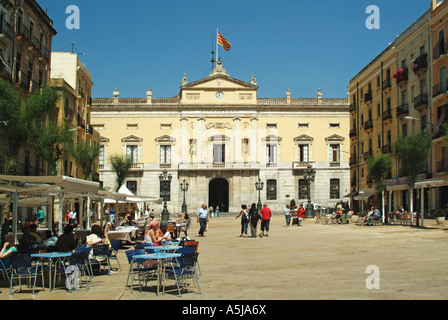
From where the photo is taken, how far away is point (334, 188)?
56.5m

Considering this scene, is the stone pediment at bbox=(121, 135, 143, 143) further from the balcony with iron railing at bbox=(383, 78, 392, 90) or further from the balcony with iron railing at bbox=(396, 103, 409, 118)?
the balcony with iron railing at bbox=(396, 103, 409, 118)

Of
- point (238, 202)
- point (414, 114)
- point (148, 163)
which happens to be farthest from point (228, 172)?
point (414, 114)

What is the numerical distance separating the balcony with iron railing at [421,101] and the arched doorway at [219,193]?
87.7ft

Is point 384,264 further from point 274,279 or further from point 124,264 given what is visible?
point 124,264

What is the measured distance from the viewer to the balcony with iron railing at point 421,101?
33750mm

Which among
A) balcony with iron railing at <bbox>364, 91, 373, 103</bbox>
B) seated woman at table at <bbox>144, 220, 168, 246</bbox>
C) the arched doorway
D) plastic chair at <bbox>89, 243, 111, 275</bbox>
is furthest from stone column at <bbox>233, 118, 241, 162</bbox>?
plastic chair at <bbox>89, 243, 111, 275</bbox>

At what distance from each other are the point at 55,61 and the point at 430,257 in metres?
33.9

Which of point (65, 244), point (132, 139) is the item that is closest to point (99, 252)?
point (65, 244)

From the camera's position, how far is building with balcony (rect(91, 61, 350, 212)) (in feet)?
183

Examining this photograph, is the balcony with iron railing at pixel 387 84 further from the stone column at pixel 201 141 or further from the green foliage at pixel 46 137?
the green foliage at pixel 46 137

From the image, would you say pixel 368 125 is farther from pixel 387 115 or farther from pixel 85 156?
pixel 85 156

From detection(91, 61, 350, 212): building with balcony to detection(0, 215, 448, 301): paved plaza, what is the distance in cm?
3762

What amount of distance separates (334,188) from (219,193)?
41.7 feet

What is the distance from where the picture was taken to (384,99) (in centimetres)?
4147
